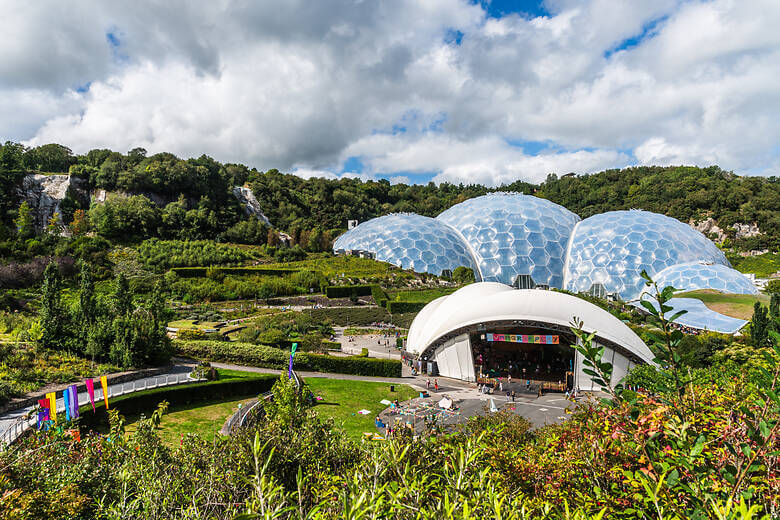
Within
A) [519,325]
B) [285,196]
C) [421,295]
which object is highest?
[285,196]

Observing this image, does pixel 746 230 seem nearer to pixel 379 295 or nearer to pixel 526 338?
pixel 379 295

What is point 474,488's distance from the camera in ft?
10.6

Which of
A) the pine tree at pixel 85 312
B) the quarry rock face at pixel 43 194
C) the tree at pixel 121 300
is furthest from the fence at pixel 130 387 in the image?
the quarry rock face at pixel 43 194

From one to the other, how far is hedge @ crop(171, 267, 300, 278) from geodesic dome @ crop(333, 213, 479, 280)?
10.6m

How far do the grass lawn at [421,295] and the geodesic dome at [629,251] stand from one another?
1333 cm

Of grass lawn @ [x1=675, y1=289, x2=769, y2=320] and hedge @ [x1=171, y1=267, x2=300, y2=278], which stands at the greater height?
hedge @ [x1=171, y1=267, x2=300, y2=278]

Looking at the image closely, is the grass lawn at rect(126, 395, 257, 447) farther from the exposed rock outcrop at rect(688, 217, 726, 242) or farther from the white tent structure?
the exposed rock outcrop at rect(688, 217, 726, 242)

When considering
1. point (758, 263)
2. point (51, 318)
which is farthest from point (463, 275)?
point (758, 263)

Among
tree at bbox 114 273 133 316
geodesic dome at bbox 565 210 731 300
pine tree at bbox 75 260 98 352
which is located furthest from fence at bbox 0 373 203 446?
geodesic dome at bbox 565 210 731 300

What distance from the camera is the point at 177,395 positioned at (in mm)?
13594

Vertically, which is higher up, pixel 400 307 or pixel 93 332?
pixel 93 332

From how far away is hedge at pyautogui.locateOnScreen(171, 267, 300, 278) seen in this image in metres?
36.5

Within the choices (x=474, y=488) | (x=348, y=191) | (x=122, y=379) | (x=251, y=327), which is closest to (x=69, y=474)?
(x=474, y=488)

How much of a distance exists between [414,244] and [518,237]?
11.3m
